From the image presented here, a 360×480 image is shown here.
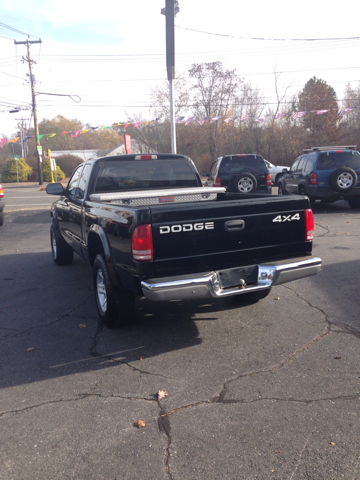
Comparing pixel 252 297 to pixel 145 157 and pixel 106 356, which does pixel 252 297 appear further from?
pixel 145 157

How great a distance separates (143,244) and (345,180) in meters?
9.98

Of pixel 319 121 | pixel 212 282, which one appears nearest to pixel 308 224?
pixel 212 282

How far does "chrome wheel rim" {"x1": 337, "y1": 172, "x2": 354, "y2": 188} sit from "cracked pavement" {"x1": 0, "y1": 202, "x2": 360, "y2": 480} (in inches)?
275

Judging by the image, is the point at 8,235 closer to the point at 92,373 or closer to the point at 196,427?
the point at 92,373

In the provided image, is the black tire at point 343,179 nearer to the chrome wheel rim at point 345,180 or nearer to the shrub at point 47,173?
the chrome wheel rim at point 345,180

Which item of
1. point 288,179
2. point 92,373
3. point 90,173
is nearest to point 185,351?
point 92,373

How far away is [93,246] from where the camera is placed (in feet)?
16.3

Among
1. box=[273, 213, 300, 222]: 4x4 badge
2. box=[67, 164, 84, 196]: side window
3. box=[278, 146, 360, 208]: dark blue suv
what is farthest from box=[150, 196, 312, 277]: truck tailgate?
box=[278, 146, 360, 208]: dark blue suv

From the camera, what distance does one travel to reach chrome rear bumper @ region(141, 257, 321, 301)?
3.59m

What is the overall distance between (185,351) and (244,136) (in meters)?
39.2

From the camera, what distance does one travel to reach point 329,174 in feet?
40.0

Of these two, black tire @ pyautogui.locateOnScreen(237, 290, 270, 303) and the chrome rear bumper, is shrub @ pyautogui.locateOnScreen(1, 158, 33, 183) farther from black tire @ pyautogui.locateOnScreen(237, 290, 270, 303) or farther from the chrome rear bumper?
the chrome rear bumper

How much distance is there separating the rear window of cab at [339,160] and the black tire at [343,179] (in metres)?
0.35

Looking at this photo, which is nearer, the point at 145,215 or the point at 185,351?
the point at 145,215
